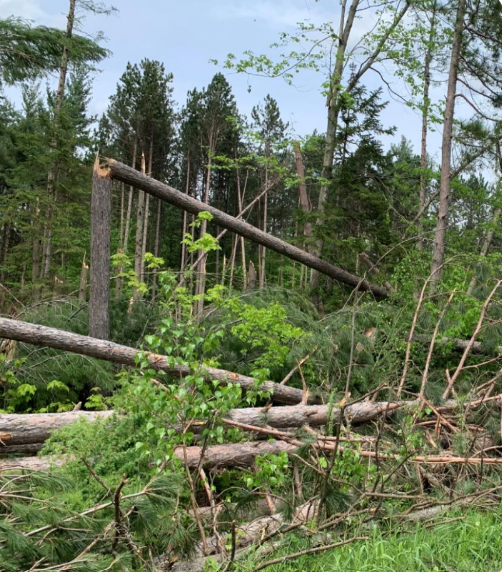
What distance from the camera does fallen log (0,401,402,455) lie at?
5.10 meters

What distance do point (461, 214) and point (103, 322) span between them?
598 inches

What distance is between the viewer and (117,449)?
4.77 meters

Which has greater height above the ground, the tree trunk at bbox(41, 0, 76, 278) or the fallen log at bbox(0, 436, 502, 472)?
the tree trunk at bbox(41, 0, 76, 278)

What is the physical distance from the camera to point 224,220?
9633 mm

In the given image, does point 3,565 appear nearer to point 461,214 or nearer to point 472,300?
point 472,300

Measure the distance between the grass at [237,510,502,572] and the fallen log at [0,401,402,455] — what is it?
1114 mm

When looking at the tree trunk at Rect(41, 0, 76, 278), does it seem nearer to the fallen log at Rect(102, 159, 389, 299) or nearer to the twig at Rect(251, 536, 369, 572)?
the fallen log at Rect(102, 159, 389, 299)

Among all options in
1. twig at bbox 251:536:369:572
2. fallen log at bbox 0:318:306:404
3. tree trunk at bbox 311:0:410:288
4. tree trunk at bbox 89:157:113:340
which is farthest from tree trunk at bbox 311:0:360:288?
twig at bbox 251:536:369:572

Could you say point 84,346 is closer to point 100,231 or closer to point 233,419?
point 233,419

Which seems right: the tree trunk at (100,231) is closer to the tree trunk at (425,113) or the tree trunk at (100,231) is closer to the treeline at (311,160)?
the treeline at (311,160)

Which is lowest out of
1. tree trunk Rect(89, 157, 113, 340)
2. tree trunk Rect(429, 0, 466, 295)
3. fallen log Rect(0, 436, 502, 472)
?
fallen log Rect(0, 436, 502, 472)

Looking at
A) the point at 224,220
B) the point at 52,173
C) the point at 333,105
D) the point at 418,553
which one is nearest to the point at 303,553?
the point at 418,553

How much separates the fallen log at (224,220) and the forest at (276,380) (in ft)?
0.13

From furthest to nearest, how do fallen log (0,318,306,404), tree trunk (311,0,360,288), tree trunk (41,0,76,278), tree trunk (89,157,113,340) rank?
tree trunk (41,0,76,278) < tree trunk (311,0,360,288) < tree trunk (89,157,113,340) < fallen log (0,318,306,404)
